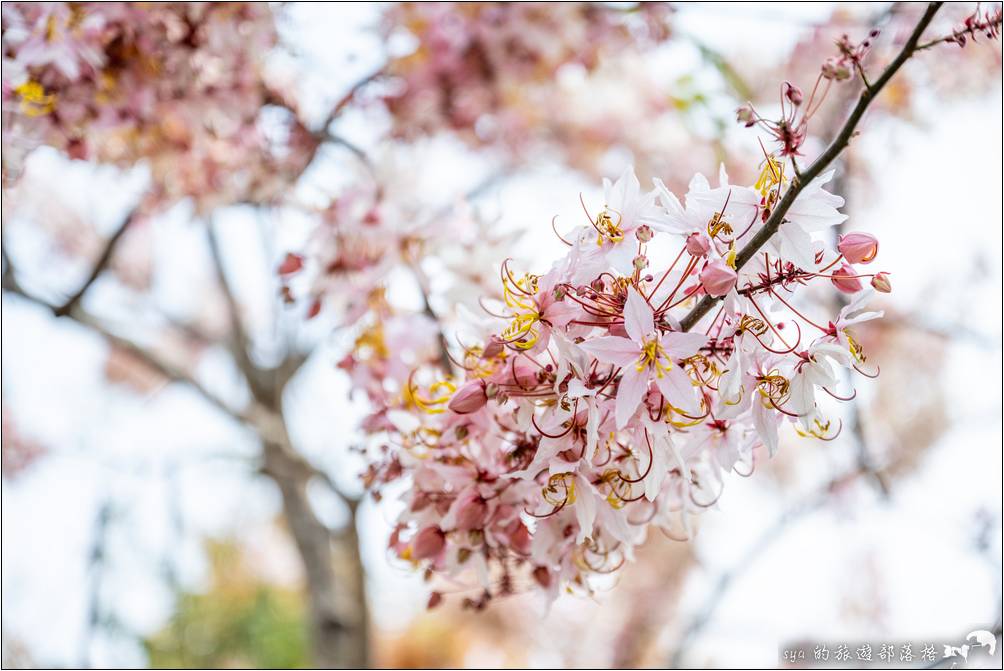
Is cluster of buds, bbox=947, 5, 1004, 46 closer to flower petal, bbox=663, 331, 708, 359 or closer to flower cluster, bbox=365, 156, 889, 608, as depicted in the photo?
flower cluster, bbox=365, 156, 889, 608

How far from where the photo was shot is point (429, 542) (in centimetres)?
75

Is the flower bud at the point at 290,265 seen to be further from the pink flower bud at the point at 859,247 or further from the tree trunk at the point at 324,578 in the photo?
the tree trunk at the point at 324,578

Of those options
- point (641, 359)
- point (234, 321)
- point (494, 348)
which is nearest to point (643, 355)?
point (641, 359)

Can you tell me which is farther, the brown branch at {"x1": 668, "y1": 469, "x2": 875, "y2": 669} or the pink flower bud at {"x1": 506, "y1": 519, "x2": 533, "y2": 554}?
the brown branch at {"x1": 668, "y1": 469, "x2": 875, "y2": 669}

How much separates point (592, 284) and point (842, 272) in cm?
19

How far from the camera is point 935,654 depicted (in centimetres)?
126

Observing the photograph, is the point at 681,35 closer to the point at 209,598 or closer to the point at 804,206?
the point at 804,206

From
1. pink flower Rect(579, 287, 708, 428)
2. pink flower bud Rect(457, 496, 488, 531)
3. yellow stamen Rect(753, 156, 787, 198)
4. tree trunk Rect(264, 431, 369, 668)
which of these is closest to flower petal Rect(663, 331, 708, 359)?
pink flower Rect(579, 287, 708, 428)

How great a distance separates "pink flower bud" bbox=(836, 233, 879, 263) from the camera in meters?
0.59

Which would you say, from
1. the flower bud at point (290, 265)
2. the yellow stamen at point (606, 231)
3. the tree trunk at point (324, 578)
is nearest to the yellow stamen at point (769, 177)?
the yellow stamen at point (606, 231)

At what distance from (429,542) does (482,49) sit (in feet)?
4.19

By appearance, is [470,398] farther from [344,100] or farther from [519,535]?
[344,100]

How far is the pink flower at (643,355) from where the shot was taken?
1.83 feet

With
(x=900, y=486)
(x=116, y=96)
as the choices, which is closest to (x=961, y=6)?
(x=116, y=96)
